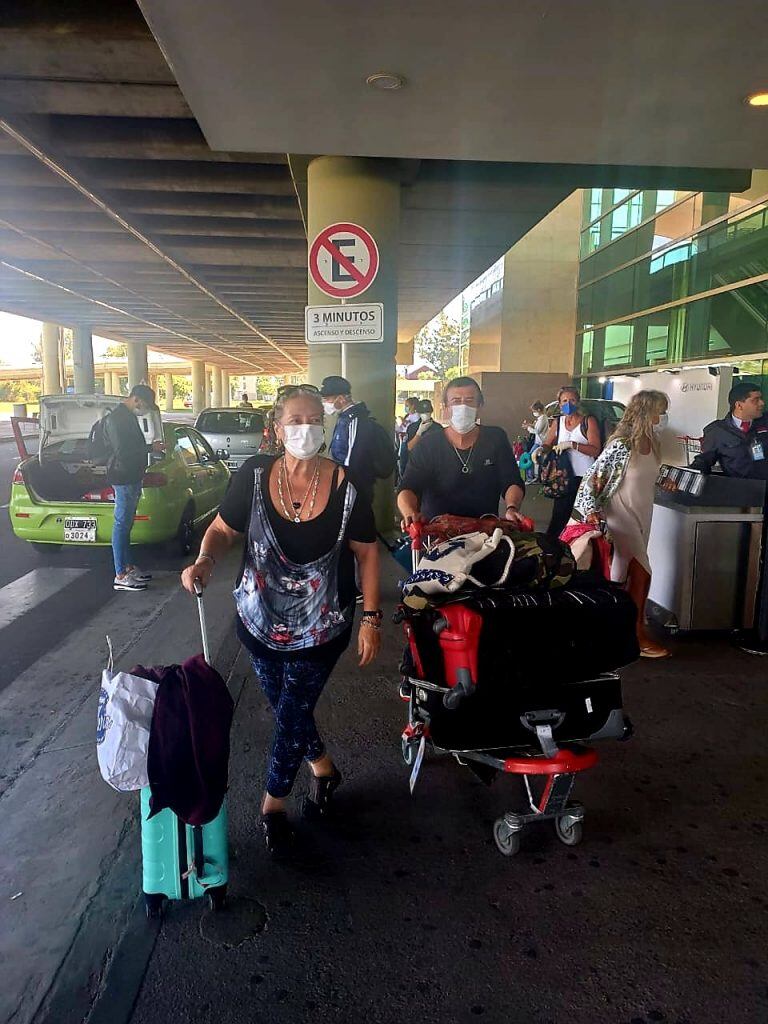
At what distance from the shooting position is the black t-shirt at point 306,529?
287cm

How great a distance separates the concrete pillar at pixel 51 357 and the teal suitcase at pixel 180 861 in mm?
41966

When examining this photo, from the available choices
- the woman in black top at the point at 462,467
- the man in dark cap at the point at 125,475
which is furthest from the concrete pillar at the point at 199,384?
the woman in black top at the point at 462,467

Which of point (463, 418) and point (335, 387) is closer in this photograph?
point (463, 418)

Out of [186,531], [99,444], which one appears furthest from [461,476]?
[186,531]

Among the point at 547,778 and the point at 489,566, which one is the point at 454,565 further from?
the point at 547,778

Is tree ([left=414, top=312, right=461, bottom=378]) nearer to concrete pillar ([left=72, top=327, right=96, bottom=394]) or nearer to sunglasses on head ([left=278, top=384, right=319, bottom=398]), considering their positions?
concrete pillar ([left=72, top=327, right=96, bottom=394])

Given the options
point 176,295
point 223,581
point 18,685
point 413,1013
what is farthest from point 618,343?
point 413,1013

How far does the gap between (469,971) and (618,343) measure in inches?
804

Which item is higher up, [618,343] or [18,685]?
[618,343]

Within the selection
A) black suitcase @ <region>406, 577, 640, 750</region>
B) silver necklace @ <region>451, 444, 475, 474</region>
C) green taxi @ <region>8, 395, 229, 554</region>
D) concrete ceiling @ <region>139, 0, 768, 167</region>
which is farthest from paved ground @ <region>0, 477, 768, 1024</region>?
concrete ceiling @ <region>139, 0, 768, 167</region>

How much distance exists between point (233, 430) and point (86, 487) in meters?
8.16

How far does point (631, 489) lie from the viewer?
502cm

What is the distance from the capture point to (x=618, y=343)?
→ 20609 millimetres

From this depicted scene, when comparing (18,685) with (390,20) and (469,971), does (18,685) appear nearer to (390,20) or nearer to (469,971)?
(469,971)
